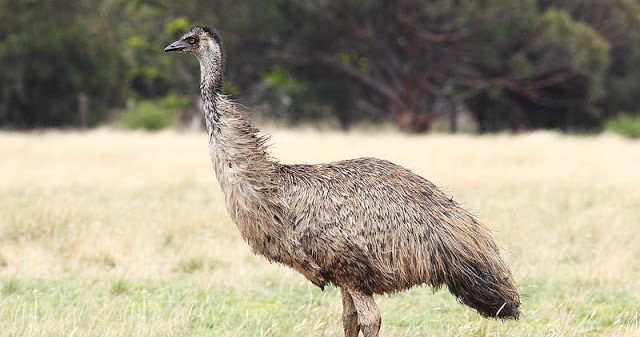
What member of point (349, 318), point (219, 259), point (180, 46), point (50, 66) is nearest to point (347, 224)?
point (349, 318)

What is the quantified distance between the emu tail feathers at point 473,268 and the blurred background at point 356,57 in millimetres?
20191

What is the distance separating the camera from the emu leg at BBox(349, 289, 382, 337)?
4.85 meters

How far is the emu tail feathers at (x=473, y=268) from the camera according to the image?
193 inches

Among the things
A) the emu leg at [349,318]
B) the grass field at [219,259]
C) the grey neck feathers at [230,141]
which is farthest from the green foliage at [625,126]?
the grey neck feathers at [230,141]

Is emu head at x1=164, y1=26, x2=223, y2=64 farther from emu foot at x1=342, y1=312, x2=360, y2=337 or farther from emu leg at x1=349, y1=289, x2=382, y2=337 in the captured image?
emu foot at x1=342, y1=312, x2=360, y2=337

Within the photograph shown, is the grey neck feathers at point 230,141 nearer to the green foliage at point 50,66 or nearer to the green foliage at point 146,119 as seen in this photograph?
the green foliage at point 50,66

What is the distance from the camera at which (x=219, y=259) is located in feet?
26.7

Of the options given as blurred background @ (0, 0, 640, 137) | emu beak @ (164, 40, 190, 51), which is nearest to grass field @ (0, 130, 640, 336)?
emu beak @ (164, 40, 190, 51)

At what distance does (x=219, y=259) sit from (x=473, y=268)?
12.2 feet

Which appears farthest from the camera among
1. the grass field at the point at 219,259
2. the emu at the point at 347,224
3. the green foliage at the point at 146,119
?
the green foliage at the point at 146,119

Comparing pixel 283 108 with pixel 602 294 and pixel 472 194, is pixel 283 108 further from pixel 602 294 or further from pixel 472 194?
pixel 602 294

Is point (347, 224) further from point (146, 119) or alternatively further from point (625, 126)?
point (625, 126)

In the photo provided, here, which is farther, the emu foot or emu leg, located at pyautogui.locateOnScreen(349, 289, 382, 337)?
the emu foot

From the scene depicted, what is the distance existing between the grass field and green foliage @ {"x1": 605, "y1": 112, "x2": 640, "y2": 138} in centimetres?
1428
